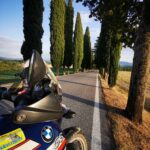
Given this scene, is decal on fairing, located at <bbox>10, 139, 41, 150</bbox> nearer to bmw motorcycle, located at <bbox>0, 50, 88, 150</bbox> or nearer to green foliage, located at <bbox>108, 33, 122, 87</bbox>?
bmw motorcycle, located at <bbox>0, 50, 88, 150</bbox>

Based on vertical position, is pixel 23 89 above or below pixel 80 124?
above

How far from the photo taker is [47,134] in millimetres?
2051

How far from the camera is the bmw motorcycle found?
70.9 inches

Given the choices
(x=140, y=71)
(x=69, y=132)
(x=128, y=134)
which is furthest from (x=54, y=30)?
(x=69, y=132)

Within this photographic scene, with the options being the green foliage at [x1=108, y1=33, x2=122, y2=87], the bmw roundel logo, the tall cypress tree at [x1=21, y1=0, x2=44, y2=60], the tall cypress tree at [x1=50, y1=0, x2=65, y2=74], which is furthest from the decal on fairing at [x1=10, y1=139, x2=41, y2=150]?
the tall cypress tree at [x1=50, y1=0, x2=65, y2=74]

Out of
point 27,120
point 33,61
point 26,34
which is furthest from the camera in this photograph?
point 26,34

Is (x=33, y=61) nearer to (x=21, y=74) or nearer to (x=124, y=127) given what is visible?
(x=21, y=74)

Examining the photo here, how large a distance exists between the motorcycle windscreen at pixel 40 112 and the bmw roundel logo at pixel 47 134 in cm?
9

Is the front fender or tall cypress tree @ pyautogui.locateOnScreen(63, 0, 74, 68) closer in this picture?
the front fender

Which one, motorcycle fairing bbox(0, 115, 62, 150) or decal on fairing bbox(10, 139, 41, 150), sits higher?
motorcycle fairing bbox(0, 115, 62, 150)

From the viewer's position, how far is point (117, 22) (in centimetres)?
1144

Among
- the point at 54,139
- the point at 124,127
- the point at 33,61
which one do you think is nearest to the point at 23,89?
the point at 33,61

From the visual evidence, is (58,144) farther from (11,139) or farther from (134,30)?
(134,30)

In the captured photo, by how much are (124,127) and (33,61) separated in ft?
13.6
